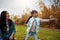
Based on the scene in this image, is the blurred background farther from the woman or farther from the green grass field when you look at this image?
the woman

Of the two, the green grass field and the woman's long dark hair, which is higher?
the woman's long dark hair

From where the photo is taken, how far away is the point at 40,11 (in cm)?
307

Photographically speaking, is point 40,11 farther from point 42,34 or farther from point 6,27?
point 6,27

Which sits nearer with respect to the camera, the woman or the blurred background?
the woman

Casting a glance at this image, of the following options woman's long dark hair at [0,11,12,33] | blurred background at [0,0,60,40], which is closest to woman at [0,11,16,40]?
woman's long dark hair at [0,11,12,33]

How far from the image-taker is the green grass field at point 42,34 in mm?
3010

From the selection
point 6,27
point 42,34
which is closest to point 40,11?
point 42,34

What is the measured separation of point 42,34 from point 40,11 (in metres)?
0.31

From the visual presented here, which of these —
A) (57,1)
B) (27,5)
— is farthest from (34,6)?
(57,1)

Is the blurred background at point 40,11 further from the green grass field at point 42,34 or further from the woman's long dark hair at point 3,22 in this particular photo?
the woman's long dark hair at point 3,22

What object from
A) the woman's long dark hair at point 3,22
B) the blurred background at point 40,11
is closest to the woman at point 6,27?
the woman's long dark hair at point 3,22

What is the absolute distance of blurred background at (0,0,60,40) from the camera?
10.0 feet

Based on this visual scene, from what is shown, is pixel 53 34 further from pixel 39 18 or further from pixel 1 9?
pixel 1 9

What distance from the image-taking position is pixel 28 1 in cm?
310
